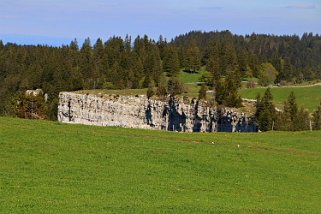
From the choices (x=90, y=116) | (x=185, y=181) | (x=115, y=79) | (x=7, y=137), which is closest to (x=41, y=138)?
(x=7, y=137)

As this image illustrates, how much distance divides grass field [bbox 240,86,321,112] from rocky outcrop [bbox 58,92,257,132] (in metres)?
17.1

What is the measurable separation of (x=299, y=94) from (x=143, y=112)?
3777 centimetres

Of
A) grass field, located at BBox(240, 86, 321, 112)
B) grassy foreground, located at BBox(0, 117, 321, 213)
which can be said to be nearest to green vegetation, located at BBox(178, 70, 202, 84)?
grass field, located at BBox(240, 86, 321, 112)

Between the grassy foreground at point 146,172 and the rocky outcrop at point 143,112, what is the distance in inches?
2748

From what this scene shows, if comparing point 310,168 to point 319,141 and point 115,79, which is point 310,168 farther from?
point 115,79

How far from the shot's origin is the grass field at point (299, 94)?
385 feet

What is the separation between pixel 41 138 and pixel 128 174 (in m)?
8.76

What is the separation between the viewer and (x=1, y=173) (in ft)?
71.9

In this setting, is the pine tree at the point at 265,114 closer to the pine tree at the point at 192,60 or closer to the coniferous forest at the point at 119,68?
the coniferous forest at the point at 119,68

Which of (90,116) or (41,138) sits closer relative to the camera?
(41,138)

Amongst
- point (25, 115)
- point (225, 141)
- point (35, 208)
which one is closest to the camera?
point (35, 208)

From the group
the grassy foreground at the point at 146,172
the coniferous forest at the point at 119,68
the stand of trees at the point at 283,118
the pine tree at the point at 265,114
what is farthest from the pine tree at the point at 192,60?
the grassy foreground at the point at 146,172

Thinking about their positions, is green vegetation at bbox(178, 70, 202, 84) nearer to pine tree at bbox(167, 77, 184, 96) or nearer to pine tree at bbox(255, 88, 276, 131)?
pine tree at bbox(167, 77, 184, 96)

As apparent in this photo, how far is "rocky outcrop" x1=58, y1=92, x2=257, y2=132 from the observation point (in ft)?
359
